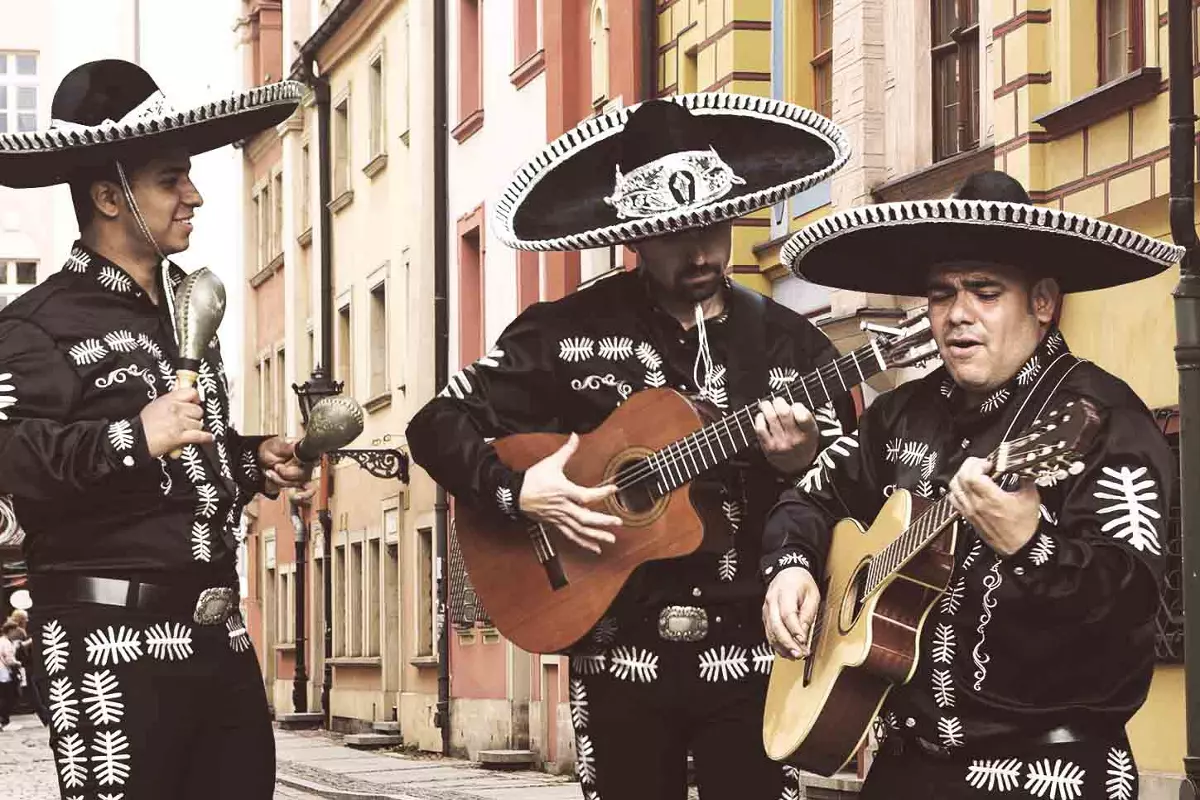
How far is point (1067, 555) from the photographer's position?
4.87 meters

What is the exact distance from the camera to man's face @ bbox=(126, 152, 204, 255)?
6242 mm

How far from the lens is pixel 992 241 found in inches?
208

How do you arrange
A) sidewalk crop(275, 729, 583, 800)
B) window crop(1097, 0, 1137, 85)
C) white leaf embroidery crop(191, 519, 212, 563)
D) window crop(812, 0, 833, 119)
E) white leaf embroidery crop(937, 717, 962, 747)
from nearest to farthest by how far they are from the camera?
white leaf embroidery crop(937, 717, 962, 747), white leaf embroidery crop(191, 519, 212, 563), window crop(1097, 0, 1137, 85), window crop(812, 0, 833, 119), sidewalk crop(275, 729, 583, 800)

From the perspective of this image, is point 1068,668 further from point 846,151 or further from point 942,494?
point 846,151

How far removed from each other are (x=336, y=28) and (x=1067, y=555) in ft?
105

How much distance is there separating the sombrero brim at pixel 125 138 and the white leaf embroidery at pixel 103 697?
3.96ft

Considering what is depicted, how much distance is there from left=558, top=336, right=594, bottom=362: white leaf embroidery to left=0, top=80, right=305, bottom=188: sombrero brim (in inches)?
34.3

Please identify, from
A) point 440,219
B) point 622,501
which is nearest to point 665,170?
point 622,501

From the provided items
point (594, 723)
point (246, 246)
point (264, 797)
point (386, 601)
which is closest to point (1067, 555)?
point (594, 723)

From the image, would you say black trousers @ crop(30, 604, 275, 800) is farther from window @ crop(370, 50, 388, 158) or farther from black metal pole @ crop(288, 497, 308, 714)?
black metal pole @ crop(288, 497, 308, 714)

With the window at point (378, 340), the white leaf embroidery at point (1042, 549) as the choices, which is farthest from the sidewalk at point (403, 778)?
the white leaf embroidery at point (1042, 549)

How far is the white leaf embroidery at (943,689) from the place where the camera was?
5.18 m

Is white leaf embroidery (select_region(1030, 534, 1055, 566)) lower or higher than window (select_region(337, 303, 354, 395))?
lower

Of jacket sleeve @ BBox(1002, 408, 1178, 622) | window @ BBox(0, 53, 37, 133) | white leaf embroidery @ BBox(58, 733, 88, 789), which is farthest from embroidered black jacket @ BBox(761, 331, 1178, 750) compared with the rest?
window @ BBox(0, 53, 37, 133)
